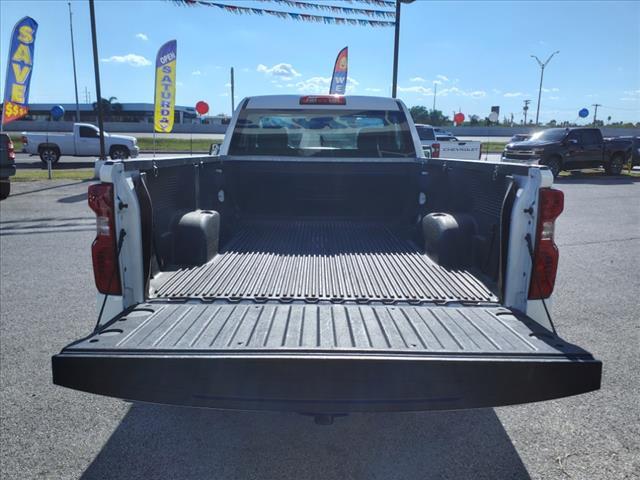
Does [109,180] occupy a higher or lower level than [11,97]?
lower

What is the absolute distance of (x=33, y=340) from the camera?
14.1ft

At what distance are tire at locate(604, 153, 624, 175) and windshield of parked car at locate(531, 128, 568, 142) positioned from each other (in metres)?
3.19

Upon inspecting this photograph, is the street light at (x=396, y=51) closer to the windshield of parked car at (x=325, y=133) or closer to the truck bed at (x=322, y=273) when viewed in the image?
the windshield of parked car at (x=325, y=133)

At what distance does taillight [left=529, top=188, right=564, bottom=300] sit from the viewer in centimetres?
259

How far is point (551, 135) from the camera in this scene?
20922 millimetres

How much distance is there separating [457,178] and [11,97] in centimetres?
1606

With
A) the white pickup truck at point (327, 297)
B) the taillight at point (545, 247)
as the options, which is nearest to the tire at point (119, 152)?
the white pickup truck at point (327, 297)

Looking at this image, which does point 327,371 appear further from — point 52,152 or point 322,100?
point 52,152

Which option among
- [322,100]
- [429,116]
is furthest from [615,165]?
[429,116]

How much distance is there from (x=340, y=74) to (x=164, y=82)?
780 cm

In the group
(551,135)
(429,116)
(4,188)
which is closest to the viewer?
(4,188)

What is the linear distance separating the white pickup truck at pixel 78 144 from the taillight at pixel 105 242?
2252 centimetres

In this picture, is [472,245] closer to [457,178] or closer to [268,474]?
[457,178]

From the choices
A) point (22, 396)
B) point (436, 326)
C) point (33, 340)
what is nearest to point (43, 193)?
point (33, 340)
